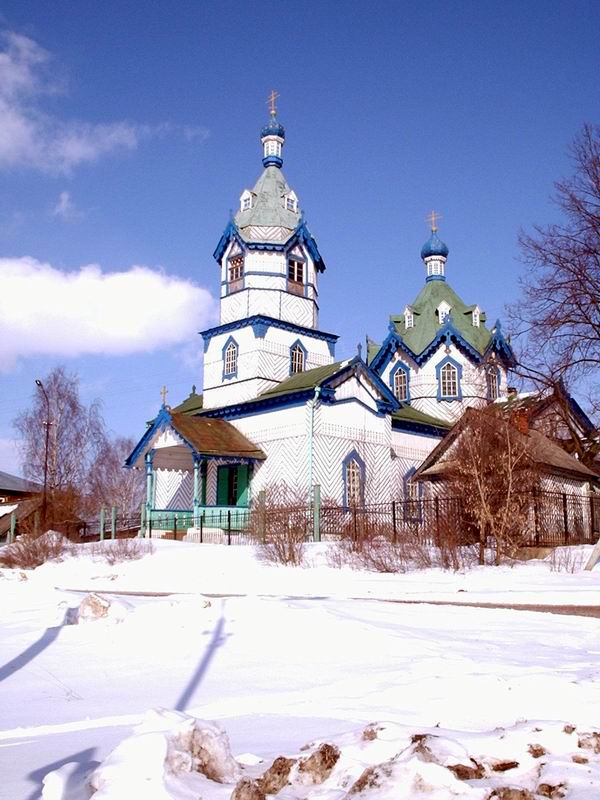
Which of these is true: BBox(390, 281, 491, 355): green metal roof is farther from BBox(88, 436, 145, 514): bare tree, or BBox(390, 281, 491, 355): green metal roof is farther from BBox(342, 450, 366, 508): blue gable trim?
BBox(88, 436, 145, 514): bare tree

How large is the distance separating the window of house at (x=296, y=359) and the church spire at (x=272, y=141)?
8.52m

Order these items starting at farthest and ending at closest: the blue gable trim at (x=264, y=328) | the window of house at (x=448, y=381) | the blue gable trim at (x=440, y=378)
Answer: the window of house at (x=448, y=381)
the blue gable trim at (x=440, y=378)
the blue gable trim at (x=264, y=328)

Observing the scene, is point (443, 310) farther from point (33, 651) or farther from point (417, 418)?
point (33, 651)

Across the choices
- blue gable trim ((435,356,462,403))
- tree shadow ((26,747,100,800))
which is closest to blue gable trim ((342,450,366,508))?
blue gable trim ((435,356,462,403))

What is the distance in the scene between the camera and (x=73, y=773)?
3230 millimetres

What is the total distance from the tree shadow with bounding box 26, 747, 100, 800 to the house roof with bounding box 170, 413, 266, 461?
21.7 meters

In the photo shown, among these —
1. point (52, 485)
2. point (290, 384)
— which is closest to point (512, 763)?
point (290, 384)

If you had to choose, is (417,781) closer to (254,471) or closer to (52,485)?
(254,471)

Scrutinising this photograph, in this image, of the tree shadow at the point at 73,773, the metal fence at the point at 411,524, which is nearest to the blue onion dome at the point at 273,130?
the metal fence at the point at 411,524

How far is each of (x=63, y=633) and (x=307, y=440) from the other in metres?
19.1

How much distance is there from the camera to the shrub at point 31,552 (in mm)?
20062

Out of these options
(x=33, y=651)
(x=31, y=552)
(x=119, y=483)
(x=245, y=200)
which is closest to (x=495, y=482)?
(x=33, y=651)

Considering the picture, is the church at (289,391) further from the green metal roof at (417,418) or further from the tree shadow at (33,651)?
the tree shadow at (33,651)

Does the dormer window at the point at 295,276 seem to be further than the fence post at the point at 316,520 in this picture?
Yes
